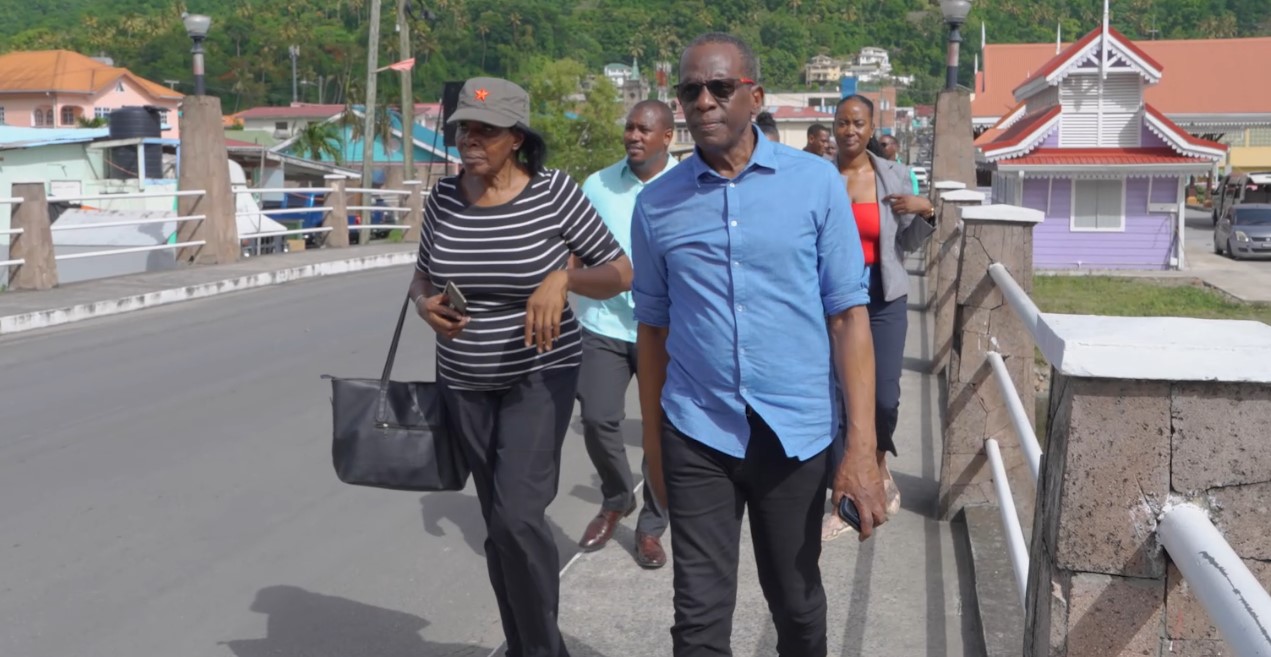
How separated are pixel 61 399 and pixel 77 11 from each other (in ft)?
444

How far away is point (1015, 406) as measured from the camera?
4.87 meters

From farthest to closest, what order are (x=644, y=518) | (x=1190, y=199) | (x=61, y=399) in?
1. (x=1190, y=199)
2. (x=61, y=399)
3. (x=644, y=518)

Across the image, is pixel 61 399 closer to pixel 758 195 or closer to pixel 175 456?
pixel 175 456

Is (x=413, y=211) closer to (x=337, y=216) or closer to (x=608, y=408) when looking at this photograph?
(x=337, y=216)

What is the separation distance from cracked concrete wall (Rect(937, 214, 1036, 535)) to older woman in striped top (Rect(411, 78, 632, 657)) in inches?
78.2

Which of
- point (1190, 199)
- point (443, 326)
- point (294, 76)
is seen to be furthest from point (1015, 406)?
point (294, 76)

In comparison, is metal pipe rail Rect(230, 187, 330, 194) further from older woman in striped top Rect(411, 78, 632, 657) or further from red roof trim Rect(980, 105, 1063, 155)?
red roof trim Rect(980, 105, 1063, 155)

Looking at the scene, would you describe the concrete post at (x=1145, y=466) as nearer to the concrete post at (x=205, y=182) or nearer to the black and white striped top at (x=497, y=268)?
the black and white striped top at (x=497, y=268)

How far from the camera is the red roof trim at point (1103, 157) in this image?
3297 cm

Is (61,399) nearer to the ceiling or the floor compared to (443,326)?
nearer to the floor

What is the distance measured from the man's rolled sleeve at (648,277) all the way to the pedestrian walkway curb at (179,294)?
10.6 metres

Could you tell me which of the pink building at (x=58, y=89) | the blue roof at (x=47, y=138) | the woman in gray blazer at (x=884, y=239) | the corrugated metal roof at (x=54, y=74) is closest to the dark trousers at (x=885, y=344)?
the woman in gray blazer at (x=884, y=239)

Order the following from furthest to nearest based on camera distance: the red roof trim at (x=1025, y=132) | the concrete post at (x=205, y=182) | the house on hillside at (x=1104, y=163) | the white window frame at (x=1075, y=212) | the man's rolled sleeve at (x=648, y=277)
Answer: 1. the red roof trim at (x=1025, y=132)
2. the white window frame at (x=1075, y=212)
3. the house on hillside at (x=1104, y=163)
4. the concrete post at (x=205, y=182)
5. the man's rolled sleeve at (x=648, y=277)

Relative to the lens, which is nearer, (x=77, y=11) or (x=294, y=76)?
(x=294, y=76)
